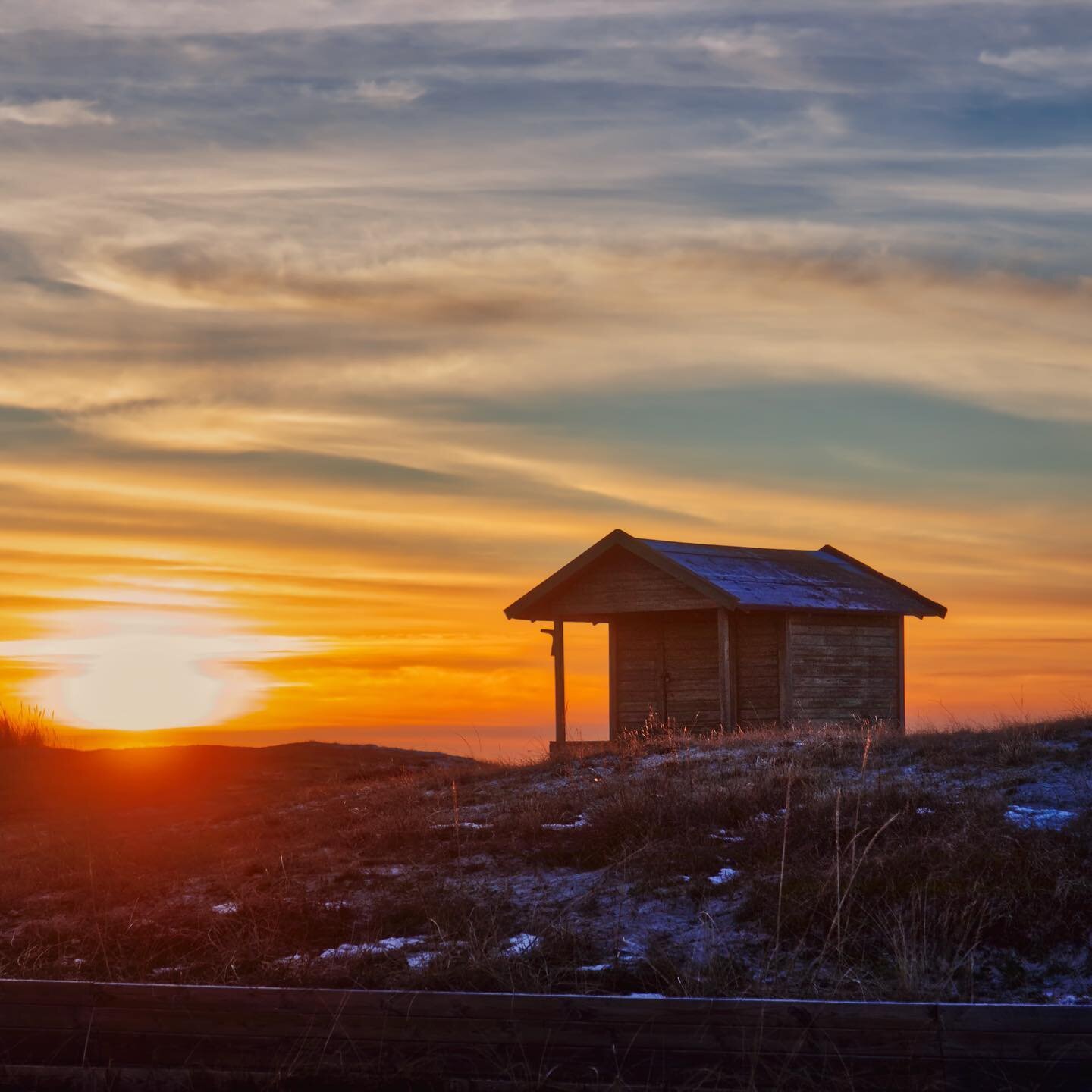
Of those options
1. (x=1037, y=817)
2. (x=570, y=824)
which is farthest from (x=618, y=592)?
(x=1037, y=817)

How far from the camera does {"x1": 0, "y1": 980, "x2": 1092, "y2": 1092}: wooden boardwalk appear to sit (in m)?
5.16

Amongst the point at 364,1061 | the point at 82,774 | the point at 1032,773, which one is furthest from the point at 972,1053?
the point at 82,774

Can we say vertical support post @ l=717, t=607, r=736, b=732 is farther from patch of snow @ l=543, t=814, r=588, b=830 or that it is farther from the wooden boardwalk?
the wooden boardwalk

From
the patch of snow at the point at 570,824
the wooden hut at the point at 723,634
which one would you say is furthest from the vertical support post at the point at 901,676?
the patch of snow at the point at 570,824

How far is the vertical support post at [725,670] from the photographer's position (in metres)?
23.9

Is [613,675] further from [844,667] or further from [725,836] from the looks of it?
[725,836]

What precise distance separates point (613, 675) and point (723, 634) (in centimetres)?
342

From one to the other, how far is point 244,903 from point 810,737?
8962 millimetres

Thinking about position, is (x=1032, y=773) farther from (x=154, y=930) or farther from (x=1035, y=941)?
(x=154, y=930)

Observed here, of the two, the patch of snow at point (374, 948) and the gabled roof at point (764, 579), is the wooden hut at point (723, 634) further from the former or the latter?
the patch of snow at point (374, 948)

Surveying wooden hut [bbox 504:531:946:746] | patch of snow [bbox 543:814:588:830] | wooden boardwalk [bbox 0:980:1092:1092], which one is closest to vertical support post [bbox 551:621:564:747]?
wooden hut [bbox 504:531:946:746]

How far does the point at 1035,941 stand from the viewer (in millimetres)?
8633

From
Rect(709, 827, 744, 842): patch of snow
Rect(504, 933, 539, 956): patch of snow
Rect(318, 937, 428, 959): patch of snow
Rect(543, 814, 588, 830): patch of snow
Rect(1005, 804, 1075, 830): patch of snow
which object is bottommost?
Rect(318, 937, 428, 959): patch of snow

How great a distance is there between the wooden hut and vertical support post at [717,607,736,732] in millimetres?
29
